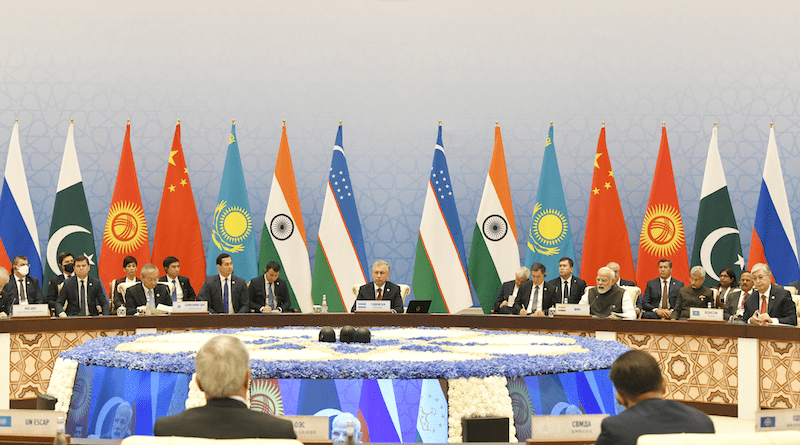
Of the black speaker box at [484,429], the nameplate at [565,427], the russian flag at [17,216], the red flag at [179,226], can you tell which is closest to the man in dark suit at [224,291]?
the red flag at [179,226]

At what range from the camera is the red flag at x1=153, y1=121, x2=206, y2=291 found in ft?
31.6

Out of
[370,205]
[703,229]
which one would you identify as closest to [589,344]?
[703,229]

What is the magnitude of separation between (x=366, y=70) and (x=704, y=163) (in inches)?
174

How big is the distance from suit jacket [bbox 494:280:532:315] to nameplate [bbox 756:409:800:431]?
18.8 feet

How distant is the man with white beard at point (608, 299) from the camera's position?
25.7 feet

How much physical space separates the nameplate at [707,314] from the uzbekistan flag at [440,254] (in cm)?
304

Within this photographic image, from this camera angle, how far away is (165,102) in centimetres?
1038

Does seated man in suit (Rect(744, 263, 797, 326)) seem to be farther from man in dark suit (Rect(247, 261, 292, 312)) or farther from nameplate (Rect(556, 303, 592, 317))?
man in dark suit (Rect(247, 261, 292, 312))

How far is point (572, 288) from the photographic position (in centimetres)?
866

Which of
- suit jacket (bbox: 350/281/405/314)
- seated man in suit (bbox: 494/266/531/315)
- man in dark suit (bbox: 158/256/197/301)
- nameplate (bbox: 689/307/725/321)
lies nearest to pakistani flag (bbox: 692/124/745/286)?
seated man in suit (bbox: 494/266/531/315)

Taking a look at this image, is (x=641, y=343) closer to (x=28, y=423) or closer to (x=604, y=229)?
(x=604, y=229)

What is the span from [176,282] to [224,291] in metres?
0.63

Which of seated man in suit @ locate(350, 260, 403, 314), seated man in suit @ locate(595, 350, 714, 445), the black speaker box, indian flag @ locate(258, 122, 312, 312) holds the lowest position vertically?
the black speaker box

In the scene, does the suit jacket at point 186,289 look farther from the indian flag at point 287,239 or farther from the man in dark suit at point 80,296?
the indian flag at point 287,239
